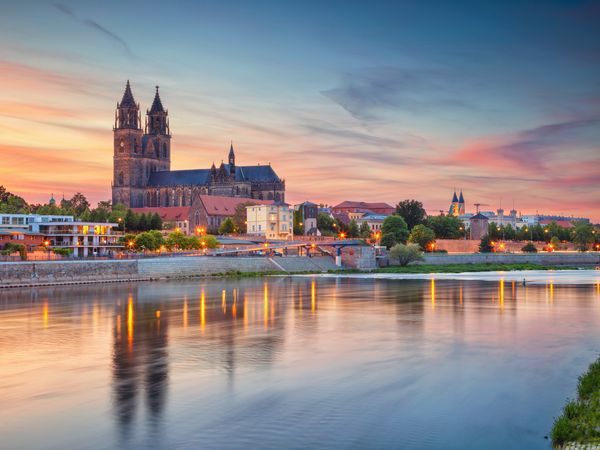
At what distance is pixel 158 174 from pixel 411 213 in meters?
66.6

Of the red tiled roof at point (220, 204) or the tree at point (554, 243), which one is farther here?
the tree at point (554, 243)

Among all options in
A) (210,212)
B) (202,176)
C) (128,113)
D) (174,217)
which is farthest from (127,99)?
(210,212)

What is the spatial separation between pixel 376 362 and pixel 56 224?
210 feet

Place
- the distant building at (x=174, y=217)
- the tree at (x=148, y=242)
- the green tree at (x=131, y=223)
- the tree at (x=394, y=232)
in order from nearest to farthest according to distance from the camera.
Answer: the tree at (x=148, y=242), the tree at (x=394, y=232), the green tree at (x=131, y=223), the distant building at (x=174, y=217)

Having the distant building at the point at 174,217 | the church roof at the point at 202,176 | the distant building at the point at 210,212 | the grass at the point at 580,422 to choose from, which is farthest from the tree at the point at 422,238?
the grass at the point at 580,422

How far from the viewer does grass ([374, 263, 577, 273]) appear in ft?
279

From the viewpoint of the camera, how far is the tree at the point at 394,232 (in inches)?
4031

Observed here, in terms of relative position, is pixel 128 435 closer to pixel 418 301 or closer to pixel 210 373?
pixel 210 373

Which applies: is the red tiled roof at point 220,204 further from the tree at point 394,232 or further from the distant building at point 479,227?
the distant building at point 479,227

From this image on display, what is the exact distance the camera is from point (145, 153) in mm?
160125

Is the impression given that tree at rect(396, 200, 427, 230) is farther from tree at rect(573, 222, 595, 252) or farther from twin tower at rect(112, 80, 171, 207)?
twin tower at rect(112, 80, 171, 207)

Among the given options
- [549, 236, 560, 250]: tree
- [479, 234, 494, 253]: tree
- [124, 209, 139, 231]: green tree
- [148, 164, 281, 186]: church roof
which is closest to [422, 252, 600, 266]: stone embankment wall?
[479, 234, 494, 253]: tree

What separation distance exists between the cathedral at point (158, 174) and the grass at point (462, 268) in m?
57.5

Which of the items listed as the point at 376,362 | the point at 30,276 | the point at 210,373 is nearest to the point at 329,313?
the point at 376,362
